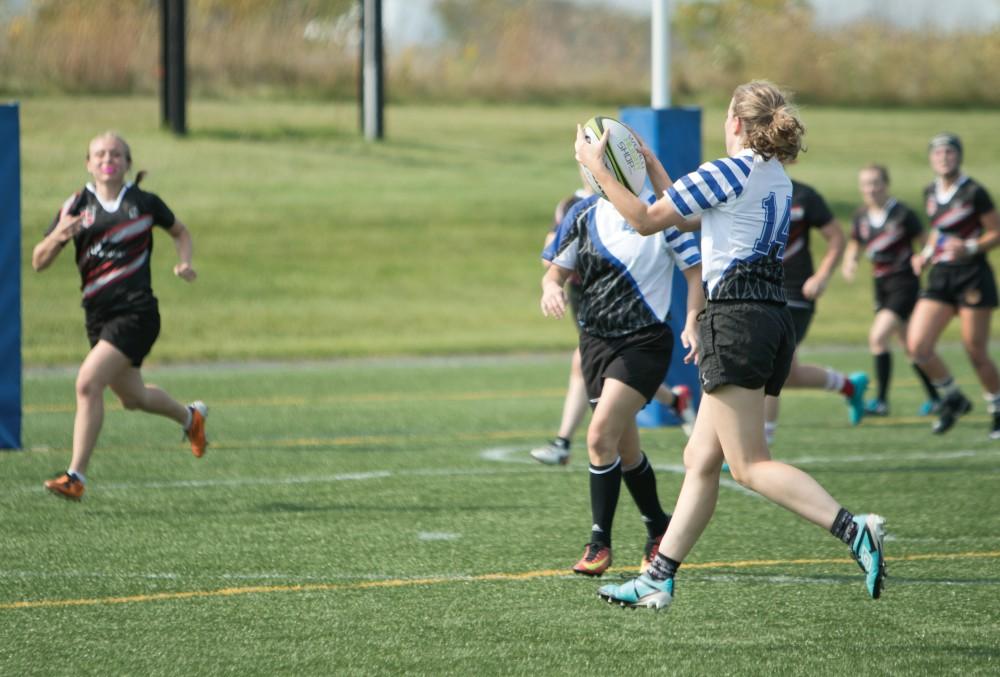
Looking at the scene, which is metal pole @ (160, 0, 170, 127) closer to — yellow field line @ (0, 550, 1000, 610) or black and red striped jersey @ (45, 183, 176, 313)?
black and red striped jersey @ (45, 183, 176, 313)

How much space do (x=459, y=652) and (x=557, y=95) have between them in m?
30.3

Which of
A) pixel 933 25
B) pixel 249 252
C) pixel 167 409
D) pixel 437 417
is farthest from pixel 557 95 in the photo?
pixel 167 409

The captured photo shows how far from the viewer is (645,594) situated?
17.4 ft

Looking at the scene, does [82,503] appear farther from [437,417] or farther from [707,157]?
[707,157]

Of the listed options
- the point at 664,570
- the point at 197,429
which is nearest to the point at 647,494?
the point at 664,570

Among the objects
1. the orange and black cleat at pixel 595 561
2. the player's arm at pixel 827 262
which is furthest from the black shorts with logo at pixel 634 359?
the player's arm at pixel 827 262

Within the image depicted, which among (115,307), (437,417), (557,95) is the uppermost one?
(557,95)

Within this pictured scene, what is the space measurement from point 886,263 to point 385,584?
23.1 ft

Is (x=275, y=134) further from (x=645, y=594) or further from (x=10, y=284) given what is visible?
(x=645, y=594)

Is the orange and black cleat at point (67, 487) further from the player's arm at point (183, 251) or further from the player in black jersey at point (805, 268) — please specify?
the player in black jersey at point (805, 268)

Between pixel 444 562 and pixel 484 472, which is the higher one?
pixel 444 562

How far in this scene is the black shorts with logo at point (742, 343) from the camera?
5168 millimetres

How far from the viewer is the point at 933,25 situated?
36844 mm

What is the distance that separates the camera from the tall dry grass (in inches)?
1210
